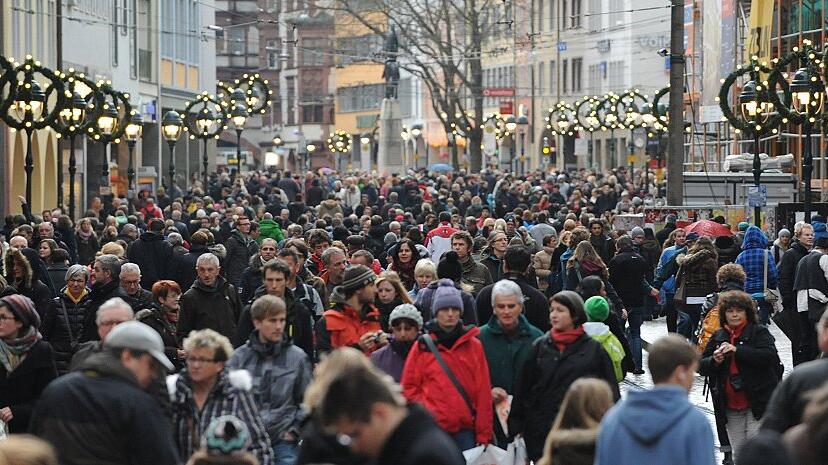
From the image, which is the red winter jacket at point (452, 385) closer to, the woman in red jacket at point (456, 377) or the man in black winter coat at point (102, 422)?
the woman in red jacket at point (456, 377)

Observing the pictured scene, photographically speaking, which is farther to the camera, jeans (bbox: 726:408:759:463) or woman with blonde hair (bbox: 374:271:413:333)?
woman with blonde hair (bbox: 374:271:413:333)

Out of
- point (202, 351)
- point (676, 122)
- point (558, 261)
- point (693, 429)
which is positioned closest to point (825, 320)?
point (693, 429)

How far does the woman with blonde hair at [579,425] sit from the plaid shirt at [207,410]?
1.63 metres

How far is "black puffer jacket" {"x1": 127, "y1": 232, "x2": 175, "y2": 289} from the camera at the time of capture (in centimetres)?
2145

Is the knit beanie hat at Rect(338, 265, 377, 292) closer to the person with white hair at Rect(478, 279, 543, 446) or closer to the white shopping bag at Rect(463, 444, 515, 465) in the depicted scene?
the person with white hair at Rect(478, 279, 543, 446)

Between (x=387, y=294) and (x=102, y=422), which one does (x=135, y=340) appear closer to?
(x=102, y=422)

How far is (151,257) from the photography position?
70.7ft

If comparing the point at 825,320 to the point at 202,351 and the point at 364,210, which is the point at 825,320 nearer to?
the point at 202,351

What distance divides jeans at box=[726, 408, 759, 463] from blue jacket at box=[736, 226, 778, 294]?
7.70 metres

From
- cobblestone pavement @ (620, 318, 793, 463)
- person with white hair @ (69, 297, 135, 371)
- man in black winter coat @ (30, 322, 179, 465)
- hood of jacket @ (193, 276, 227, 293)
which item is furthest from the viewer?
cobblestone pavement @ (620, 318, 793, 463)

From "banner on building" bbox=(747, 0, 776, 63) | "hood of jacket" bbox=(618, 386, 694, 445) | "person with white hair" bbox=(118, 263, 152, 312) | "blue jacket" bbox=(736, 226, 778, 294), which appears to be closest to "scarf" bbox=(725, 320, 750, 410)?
"person with white hair" bbox=(118, 263, 152, 312)

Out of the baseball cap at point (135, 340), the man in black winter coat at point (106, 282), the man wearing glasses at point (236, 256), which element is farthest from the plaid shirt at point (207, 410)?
the man wearing glasses at point (236, 256)

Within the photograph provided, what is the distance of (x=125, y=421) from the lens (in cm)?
795

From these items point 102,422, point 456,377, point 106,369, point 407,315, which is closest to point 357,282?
point 407,315
